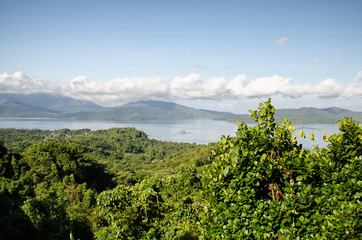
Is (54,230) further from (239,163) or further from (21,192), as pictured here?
(21,192)

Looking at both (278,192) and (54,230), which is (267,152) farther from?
(54,230)

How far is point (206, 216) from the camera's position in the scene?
8.36 feet

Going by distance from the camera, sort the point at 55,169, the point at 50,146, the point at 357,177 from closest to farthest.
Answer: the point at 357,177
the point at 55,169
the point at 50,146

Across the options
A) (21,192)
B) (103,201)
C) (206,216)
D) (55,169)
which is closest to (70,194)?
(21,192)

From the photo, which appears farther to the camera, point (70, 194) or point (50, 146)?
point (50, 146)

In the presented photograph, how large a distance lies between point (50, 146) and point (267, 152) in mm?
39577

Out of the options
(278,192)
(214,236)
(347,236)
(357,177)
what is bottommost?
(214,236)

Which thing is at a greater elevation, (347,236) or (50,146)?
(347,236)

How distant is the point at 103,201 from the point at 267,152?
540 cm

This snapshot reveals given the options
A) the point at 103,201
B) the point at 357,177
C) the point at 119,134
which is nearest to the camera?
the point at 357,177

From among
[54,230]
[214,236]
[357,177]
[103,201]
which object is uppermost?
[357,177]

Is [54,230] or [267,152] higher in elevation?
[267,152]

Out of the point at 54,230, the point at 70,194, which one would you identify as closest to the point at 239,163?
the point at 54,230

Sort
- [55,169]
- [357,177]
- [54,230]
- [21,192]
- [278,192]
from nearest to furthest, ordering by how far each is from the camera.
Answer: [357,177] → [278,192] → [54,230] → [21,192] → [55,169]
